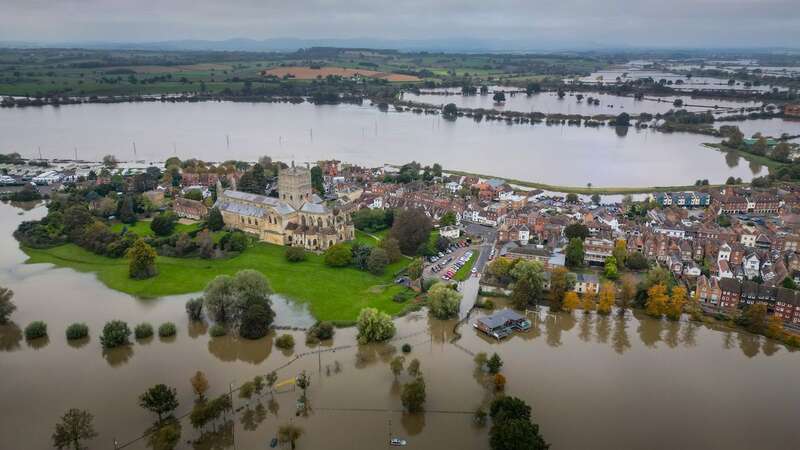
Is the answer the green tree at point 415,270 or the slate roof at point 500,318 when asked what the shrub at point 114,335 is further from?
the slate roof at point 500,318

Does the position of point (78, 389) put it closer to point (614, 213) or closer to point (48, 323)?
point (48, 323)

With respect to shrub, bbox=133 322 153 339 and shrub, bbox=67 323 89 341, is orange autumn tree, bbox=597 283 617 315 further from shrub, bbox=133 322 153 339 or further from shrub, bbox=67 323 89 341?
shrub, bbox=67 323 89 341

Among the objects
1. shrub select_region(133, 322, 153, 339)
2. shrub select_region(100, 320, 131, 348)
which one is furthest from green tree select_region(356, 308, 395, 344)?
shrub select_region(100, 320, 131, 348)

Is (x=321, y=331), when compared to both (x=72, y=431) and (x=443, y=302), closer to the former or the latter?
(x=443, y=302)

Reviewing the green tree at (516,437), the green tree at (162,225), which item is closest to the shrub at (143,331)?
the green tree at (162,225)

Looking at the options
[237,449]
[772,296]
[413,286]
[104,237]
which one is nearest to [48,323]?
[104,237]

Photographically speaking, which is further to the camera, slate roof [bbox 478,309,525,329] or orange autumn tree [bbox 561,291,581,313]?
orange autumn tree [bbox 561,291,581,313]
